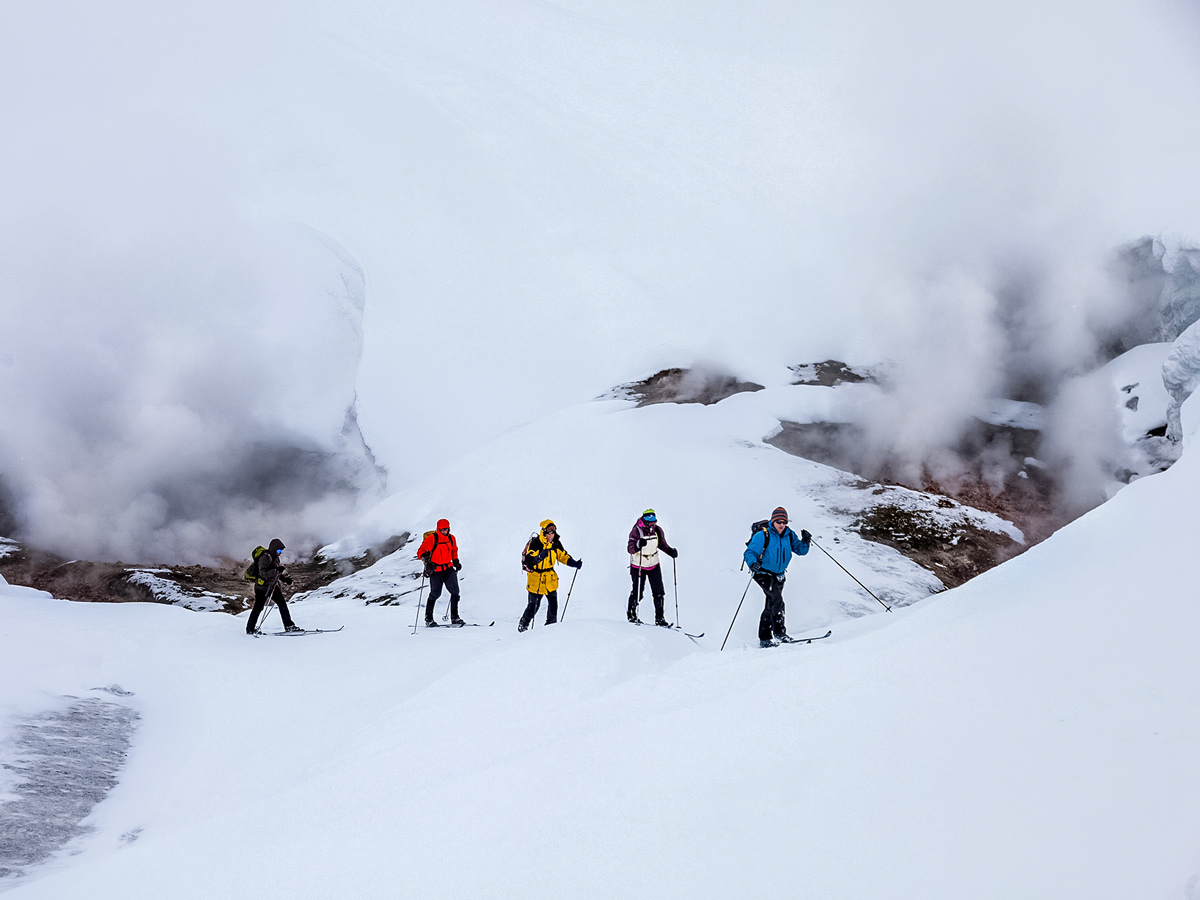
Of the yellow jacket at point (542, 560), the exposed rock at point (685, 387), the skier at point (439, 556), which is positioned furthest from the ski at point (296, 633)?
the exposed rock at point (685, 387)

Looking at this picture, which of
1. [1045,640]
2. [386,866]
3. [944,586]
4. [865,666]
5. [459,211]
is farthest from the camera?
[459,211]

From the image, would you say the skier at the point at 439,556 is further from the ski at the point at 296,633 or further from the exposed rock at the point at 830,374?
the exposed rock at the point at 830,374

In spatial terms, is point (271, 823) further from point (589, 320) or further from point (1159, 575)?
point (589, 320)

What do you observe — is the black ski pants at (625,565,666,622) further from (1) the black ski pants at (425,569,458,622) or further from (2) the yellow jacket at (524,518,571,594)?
(1) the black ski pants at (425,569,458,622)

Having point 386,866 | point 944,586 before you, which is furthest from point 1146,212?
point 386,866

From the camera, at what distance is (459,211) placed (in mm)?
32312

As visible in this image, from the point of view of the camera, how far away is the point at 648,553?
1118cm

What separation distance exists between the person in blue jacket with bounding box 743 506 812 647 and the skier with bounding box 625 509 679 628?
168cm

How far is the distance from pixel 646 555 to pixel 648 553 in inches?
2.1

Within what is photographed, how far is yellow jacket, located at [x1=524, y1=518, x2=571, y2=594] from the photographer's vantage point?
11375 millimetres

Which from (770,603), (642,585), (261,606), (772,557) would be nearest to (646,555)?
(642,585)

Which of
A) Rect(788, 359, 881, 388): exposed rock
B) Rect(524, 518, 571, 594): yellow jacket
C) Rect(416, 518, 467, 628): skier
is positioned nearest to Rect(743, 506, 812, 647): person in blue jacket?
Rect(524, 518, 571, 594): yellow jacket

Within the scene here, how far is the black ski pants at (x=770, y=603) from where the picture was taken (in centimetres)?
962

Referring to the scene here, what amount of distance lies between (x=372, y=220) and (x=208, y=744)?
2965 centimetres
